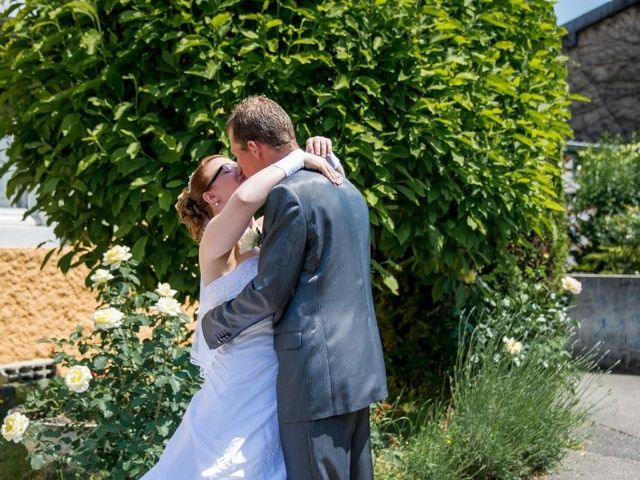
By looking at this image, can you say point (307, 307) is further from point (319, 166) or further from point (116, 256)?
point (116, 256)

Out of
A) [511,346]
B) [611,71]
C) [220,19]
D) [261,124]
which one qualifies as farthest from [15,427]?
[611,71]

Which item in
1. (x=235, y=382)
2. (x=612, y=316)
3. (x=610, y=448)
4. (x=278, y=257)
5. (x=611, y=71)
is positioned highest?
(x=611, y=71)

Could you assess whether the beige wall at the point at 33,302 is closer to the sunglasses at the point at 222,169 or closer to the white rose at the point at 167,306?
the white rose at the point at 167,306

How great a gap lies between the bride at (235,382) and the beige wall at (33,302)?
14.5ft

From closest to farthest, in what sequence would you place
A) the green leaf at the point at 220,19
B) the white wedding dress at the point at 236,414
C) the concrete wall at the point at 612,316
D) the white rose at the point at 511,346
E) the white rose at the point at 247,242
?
the white wedding dress at the point at 236,414, the white rose at the point at 247,242, the green leaf at the point at 220,19, the white rose at the point at 511,346, the concrete wall at the point at 612,316

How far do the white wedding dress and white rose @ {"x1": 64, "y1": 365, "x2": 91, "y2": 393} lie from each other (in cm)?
90

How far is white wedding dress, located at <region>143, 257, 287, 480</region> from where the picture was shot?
276 cm

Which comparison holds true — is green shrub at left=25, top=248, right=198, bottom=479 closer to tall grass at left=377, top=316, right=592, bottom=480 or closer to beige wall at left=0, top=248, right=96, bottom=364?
tall grass at left=377, top=316, right=592, bottom=480

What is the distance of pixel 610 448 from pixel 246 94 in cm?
330

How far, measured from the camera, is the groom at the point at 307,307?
2.66 m

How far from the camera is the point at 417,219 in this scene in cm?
500

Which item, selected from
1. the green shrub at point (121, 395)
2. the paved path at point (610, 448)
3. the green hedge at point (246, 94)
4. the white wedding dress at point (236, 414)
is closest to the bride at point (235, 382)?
the white wedding dress at point (236, 414)

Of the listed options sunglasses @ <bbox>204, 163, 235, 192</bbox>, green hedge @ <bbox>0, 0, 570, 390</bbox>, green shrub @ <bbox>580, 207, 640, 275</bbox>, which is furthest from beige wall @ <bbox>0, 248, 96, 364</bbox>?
green shrub @ <bbox>580, 207, 640, 275</bbox>

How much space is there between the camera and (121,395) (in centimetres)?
396
